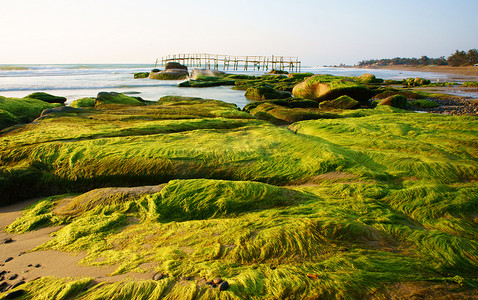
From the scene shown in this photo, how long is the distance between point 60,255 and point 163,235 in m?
0.73

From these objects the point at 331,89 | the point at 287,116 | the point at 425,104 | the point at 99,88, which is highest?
the point at 331,89

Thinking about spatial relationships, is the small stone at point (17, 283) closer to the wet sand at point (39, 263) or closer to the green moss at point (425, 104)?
the wet sand at point (39, 263)

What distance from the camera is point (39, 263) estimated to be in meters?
1.82

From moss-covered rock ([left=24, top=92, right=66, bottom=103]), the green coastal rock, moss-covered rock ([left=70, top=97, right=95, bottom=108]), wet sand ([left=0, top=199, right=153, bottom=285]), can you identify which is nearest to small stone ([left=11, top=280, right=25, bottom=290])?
wet sand ([left=0, top=199, right=153, bottom=285])

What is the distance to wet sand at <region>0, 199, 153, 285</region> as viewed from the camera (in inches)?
65.8

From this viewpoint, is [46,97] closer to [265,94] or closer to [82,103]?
[82,103]

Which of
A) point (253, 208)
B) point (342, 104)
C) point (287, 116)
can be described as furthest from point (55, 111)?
point (342, 104)

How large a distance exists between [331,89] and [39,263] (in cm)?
1141

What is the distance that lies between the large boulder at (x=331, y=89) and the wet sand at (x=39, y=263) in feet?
36.7

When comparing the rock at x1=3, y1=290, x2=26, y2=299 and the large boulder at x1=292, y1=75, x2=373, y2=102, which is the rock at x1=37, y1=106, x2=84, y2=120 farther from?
the large boulder at x1=292, y1=75, x2=373, y2=102

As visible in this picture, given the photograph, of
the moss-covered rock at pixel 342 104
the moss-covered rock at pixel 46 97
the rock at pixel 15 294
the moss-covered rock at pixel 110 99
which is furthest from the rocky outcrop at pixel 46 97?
the rock at pixel 15 294

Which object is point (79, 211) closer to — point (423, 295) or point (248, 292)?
point (248, 292)

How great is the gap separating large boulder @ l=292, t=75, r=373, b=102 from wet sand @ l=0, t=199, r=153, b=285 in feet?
36.7

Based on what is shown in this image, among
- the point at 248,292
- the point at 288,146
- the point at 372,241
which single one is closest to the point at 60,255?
the point at 248,292
